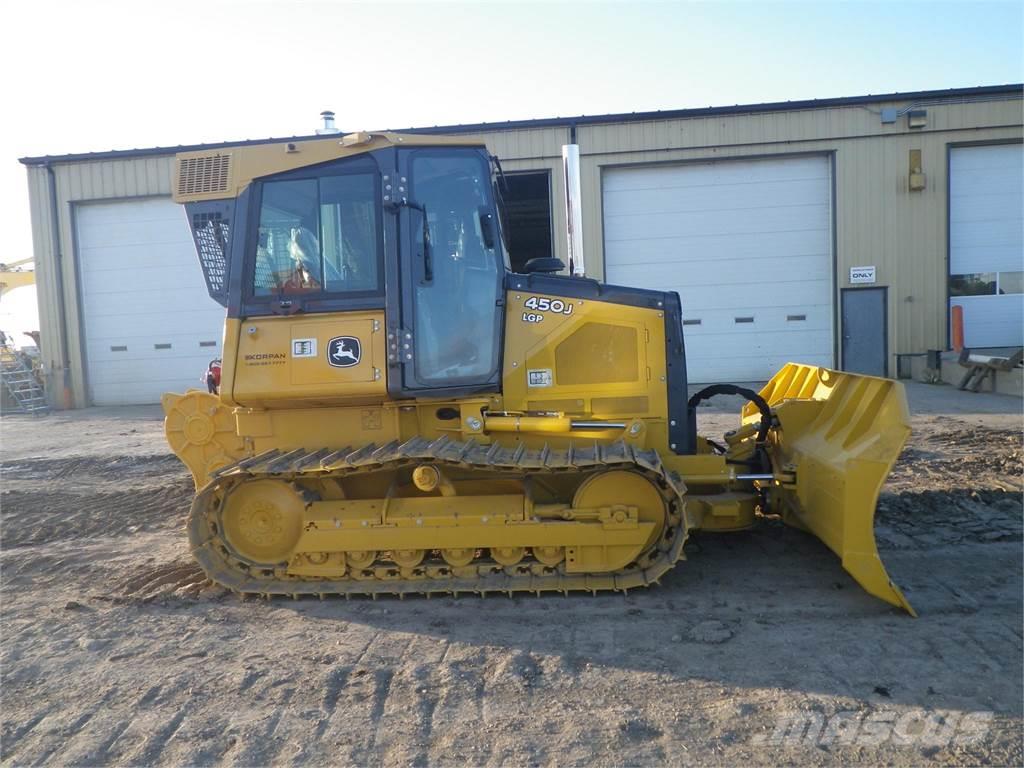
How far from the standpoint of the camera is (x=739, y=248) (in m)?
16.8

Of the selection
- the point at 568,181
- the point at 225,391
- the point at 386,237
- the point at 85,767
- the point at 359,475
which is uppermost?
the point at 568,181

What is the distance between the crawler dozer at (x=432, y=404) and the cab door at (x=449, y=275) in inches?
0.5

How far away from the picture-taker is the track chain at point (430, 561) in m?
4.70

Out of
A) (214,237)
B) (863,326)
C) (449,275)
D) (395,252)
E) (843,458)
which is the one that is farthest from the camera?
(863,326)

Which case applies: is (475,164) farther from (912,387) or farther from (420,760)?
(912,387)

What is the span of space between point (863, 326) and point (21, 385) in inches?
780

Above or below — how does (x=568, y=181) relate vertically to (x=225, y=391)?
above

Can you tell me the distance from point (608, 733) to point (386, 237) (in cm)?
317

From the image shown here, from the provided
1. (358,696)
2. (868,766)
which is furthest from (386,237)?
(868,766)

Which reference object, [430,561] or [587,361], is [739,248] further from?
[430,561]

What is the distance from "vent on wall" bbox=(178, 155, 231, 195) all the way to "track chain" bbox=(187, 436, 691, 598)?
1.83 meters

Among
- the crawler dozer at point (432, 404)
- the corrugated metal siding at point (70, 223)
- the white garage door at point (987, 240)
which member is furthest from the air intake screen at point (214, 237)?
the white garage door at point (987, 240)

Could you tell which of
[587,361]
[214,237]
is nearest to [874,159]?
[587,361]

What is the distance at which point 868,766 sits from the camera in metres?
2.94
